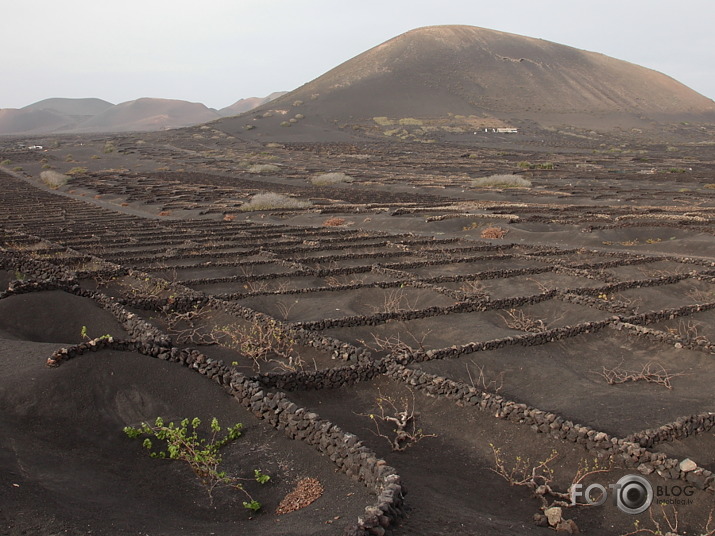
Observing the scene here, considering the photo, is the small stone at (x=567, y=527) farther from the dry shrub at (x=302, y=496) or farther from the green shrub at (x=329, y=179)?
the green shrub at (x=329, y=179)

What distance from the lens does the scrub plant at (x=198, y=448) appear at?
714 cm

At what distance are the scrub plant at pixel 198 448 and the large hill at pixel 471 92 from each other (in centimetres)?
9570

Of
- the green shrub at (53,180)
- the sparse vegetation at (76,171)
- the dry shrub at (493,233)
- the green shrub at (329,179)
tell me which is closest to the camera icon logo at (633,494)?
the dry shrub at (493,233)

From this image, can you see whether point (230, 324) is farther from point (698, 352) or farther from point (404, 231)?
point (404, 231)

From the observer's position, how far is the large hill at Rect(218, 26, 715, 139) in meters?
110

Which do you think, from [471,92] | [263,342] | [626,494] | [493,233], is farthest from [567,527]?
[471,92]

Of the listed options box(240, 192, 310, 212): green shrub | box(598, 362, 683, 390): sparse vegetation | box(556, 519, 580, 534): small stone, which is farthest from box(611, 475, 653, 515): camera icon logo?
box(240, 192, 310, 212): green shrub

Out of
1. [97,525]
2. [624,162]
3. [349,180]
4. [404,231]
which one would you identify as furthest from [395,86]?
[97,525]

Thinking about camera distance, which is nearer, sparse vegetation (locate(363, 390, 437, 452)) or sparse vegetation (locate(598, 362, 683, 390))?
sparse vegetation (locate(363, 390, 437, 452))

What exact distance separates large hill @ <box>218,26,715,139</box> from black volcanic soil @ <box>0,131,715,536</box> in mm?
77771

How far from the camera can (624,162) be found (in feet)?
211

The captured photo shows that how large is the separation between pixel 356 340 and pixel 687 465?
6544mm

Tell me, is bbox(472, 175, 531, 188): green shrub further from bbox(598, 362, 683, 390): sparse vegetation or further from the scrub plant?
the scrub plant

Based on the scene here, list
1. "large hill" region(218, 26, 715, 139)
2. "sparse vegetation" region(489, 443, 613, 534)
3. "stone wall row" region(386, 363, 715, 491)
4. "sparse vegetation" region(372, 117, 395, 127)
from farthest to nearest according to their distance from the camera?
1. "large hill" region(218, 26, 715, 139)
2. "sparse vegetation" region(372, 117, 395, 127)
3. "stone wall row" region(386, 363, 715, 491)
4. "sparse vegetation" region(489, 443, 613, 534)
